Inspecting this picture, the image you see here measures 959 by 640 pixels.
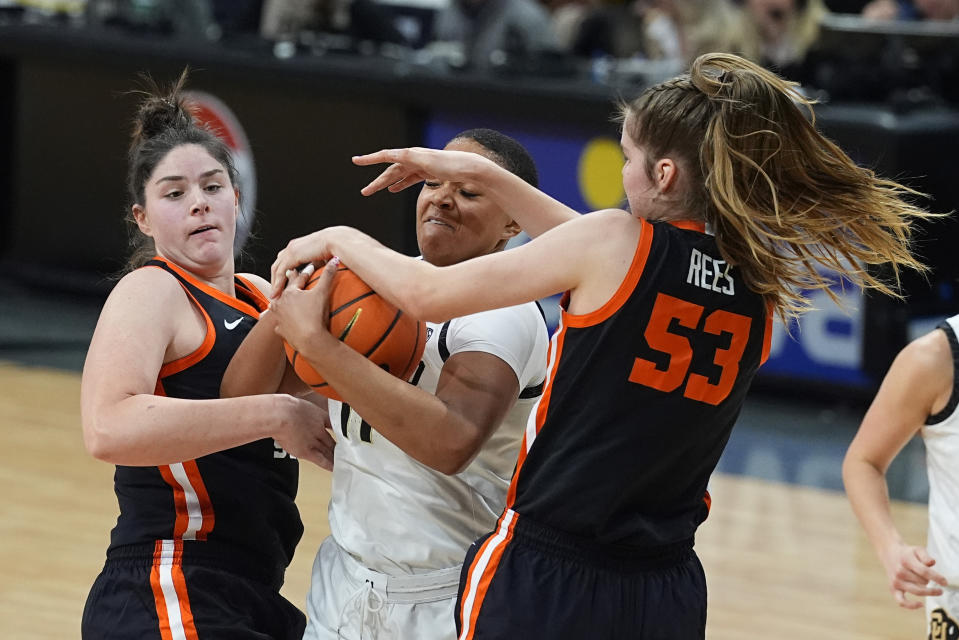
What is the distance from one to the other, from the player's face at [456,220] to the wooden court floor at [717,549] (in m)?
2.65

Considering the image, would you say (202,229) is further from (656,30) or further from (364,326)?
(656,30)

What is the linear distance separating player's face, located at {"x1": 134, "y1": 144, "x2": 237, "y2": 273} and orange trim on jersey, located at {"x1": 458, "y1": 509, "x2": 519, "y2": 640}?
3.37 ft

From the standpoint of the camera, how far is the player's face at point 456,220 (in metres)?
3.15

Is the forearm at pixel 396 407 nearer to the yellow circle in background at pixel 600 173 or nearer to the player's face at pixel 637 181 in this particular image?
the player's face at pixel 637 181

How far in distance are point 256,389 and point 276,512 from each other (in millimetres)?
348

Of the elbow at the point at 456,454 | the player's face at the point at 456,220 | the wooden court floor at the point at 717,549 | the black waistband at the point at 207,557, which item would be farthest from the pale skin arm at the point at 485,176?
the wooden court floor at the point at 717,549

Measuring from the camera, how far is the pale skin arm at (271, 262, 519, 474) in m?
2.73

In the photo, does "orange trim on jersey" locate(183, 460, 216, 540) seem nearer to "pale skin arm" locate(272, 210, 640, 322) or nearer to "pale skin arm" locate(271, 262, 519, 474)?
"pale skin arm" locate(271, 262, 519, 474)

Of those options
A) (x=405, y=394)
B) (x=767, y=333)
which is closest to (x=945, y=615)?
(x=767, y=333)

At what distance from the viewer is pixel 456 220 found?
3160mm

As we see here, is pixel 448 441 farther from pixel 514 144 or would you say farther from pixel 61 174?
pixel 61 174

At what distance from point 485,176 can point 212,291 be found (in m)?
0.75

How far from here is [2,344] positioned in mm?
9305

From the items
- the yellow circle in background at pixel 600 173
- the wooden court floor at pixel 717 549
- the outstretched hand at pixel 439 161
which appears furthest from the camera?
the yellow circle in background at pixel 600 173
